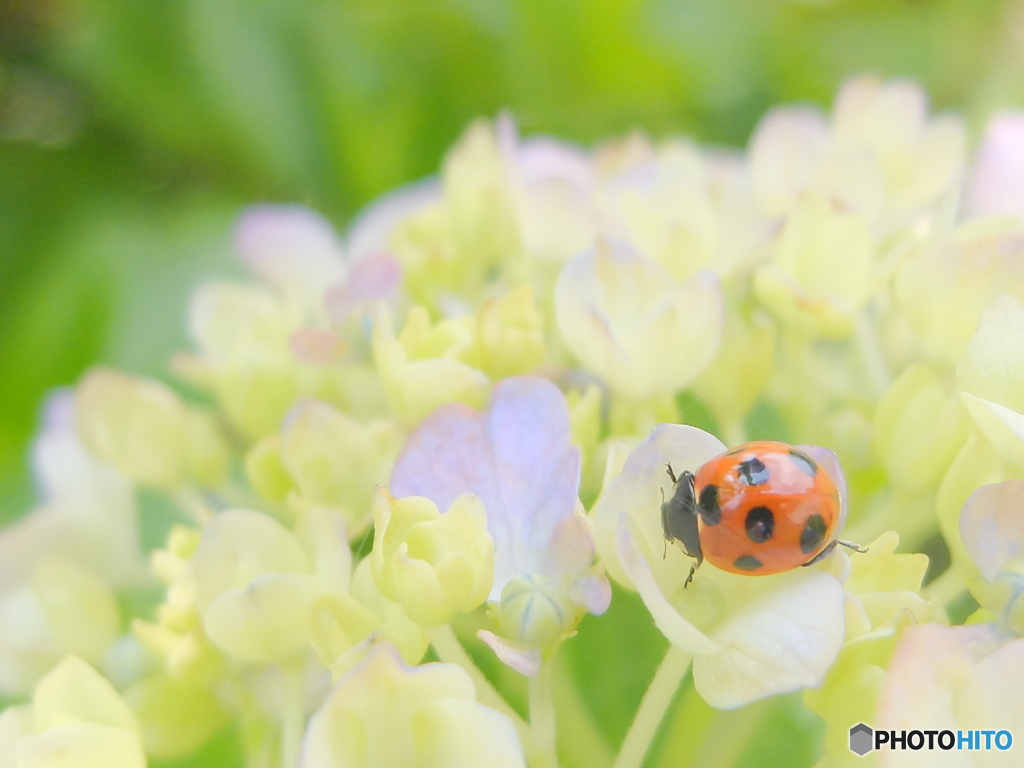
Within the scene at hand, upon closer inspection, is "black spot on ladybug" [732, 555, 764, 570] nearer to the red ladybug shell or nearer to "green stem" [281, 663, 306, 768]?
the red ladybug shell

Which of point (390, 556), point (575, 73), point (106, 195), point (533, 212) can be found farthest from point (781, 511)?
point (106, 195)

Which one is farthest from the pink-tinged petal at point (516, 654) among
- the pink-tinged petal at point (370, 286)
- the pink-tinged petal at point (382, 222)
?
the pink-tinged petal at point (382, 222)

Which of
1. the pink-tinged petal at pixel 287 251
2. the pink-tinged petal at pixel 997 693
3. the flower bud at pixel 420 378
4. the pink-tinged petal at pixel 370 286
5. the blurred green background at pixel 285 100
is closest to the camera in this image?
the pink-tinged petal at pixel 997 693

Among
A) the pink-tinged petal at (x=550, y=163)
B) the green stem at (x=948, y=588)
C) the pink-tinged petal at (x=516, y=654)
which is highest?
the pink-tinged petal at (x=550, y=163)

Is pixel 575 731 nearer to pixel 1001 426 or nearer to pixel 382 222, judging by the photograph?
pixel 1001 426

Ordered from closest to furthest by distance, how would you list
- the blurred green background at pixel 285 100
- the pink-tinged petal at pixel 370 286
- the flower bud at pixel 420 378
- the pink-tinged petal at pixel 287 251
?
the flower bud at pixel 420 378, the pink-tinged petal at pixel 370 286, the pink-tinged petal at pixel 287 251, the blurred green background at pixel 285 100

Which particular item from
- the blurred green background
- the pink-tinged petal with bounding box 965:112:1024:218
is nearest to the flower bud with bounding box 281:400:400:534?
the pink-tinged petal with bounding box 965:112:1024:218

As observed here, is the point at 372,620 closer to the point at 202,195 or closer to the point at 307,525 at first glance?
the point at 307,525

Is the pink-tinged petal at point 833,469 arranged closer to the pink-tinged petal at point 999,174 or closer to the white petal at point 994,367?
the white petal at point 994,367
